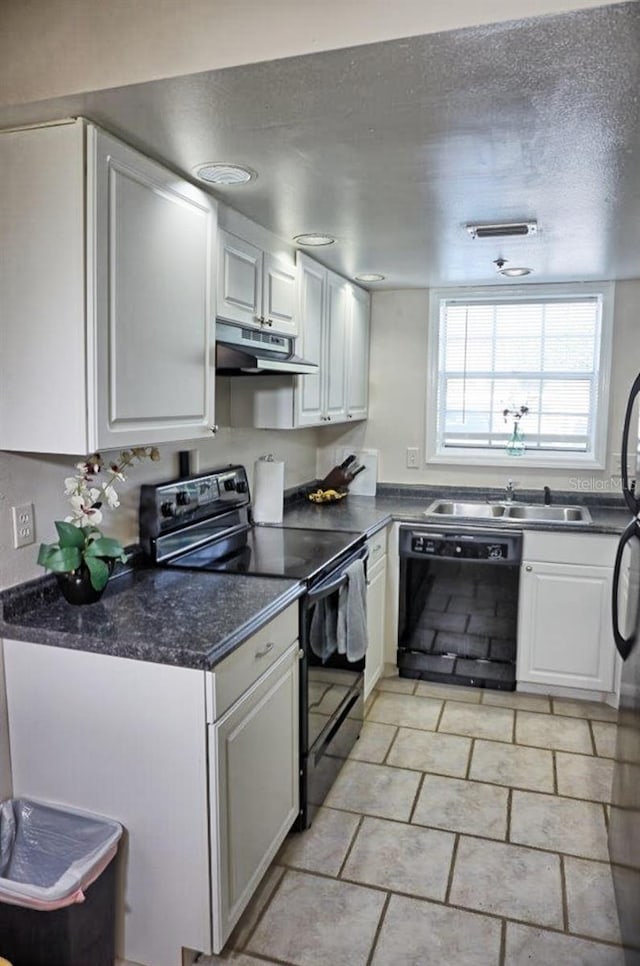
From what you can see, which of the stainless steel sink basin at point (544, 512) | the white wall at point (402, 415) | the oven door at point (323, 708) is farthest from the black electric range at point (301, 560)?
the white wall at point (402, 415)

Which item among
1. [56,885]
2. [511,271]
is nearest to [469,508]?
[511,271]

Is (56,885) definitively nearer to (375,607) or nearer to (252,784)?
(252,784)

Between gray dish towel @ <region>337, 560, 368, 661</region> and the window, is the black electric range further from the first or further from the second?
the window

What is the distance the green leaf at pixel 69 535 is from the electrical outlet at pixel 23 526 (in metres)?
0.09

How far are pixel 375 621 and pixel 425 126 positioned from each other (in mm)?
2304

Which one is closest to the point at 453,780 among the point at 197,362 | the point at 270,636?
the point at 270,636

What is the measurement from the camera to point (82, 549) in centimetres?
189

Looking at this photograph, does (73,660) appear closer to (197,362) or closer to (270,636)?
(270,636)

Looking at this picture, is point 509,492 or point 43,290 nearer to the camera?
point 43,290

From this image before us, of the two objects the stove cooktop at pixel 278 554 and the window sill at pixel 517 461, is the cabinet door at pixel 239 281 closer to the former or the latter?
the stove cooktop at pixel 278 554

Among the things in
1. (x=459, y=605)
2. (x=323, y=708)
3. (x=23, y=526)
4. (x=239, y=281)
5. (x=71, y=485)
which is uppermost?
(x=239, y=281)

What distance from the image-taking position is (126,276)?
179 centimetres

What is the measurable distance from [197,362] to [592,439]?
264 centimetres

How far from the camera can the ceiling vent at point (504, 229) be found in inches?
99.3
